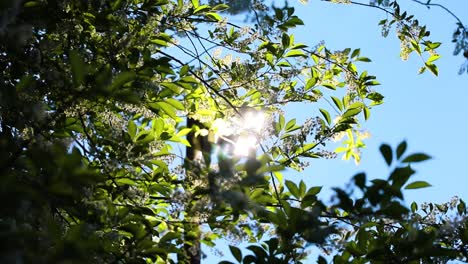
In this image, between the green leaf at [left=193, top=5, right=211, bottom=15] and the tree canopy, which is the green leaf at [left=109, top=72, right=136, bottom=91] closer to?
the tree canopy

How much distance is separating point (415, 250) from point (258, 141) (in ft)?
3.43

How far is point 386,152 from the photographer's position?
5.01ft

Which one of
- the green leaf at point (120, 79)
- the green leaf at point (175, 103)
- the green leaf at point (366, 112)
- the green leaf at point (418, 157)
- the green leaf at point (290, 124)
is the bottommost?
the green leaf at point (418, 157)

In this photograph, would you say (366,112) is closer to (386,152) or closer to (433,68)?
(433,68)

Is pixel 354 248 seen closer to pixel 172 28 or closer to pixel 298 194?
pixel 298 194

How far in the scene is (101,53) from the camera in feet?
8.20

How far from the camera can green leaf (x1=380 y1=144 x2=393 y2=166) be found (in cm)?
152

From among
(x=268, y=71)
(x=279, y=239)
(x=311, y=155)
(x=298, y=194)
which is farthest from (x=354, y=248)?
(x=268, y=71)

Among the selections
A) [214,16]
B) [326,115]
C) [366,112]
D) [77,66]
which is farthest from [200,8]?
[77,66]

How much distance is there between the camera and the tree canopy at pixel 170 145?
4.93 ft

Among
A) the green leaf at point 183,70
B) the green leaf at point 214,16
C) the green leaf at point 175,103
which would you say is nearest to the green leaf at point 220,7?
the green leaf at point 214,16

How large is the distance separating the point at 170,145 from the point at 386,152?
69.3 inches

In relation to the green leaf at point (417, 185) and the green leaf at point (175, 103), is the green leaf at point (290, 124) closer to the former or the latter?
the green leaf at point (175, 103)

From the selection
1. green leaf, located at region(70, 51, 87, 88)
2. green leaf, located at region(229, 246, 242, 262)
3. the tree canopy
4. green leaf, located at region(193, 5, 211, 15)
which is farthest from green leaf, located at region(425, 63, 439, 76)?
green leaf, located at region(70, 51, 87, 88)
